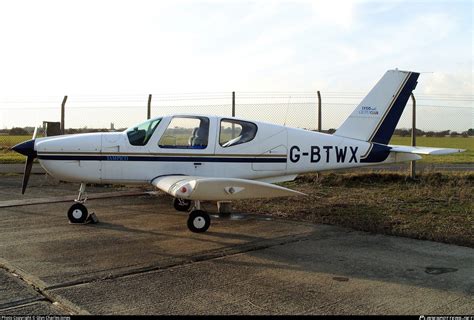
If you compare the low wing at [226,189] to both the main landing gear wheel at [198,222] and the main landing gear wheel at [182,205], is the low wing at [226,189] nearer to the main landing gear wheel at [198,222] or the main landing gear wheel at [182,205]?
the main landing gear wheel at [198,222]

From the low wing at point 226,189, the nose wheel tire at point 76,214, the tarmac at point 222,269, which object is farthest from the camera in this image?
the nose wheel tire at point 76,214

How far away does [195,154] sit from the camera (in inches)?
298

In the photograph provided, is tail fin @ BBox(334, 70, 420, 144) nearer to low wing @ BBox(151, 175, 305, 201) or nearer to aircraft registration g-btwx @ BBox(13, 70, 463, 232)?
aircraft registration g-btwx @ BBox(13, 70, 463, 232)

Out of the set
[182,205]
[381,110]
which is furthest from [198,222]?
[381,110]

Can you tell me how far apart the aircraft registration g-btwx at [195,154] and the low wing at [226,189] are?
1.86ft

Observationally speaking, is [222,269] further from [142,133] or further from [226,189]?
[142,133]

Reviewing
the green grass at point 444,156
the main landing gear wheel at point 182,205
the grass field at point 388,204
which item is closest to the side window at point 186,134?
the main landing gear wheel at point 182,205

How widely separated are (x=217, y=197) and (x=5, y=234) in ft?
10.5

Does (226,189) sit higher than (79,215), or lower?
higher

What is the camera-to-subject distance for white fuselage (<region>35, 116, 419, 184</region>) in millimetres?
7348

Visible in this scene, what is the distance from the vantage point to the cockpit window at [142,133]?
747 centimetres

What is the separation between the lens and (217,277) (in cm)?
460

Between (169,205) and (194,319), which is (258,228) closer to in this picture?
(169,205)

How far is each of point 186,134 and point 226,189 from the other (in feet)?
6.44
